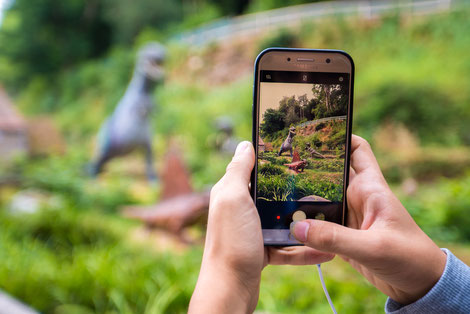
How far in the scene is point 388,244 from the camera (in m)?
0.51

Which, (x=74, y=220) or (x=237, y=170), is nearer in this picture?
(x=237, y=170)

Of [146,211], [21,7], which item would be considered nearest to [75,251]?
[146,211]

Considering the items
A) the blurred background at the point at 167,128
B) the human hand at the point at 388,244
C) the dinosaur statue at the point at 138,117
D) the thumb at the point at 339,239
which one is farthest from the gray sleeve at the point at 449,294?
the dinosaur statue at the point at 138,117

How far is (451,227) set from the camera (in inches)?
79.4

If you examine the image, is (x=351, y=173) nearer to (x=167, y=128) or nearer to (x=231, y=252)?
(x=231, y=252)

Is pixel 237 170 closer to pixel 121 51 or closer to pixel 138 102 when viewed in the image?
pixel 138 102

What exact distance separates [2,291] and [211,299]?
4.52ft

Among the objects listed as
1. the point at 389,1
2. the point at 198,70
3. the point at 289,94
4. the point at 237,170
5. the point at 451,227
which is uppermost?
the point at 389,1

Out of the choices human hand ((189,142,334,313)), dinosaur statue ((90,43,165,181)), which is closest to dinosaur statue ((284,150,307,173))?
human hand ((189,142,334,313))

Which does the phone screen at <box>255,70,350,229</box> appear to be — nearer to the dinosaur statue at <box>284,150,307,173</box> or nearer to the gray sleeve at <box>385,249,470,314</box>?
→ the dinosaur statue at <box>284,150,307,173</box>

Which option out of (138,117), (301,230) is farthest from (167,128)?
(301,230)

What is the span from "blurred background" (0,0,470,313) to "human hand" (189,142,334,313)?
92 cm

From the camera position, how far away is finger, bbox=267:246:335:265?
66 cm

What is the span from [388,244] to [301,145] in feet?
0.68
